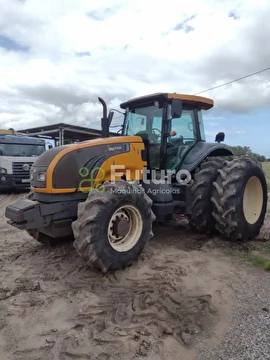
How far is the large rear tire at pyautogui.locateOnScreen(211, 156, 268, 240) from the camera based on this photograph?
4949 mm

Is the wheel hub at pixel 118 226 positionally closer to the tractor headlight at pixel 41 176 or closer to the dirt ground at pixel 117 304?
the dirt ground at pixel 117 304

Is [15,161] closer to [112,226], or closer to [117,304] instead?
[112,226]

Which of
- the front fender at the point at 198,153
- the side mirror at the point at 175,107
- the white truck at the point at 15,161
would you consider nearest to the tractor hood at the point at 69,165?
the side mirror at the point at 175,107

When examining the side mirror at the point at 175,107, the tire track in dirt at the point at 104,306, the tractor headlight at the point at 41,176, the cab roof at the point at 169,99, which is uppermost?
the cab roof at the point at 169,99

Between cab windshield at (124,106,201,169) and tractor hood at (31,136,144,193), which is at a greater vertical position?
cab windshield at (124,106,201,169)

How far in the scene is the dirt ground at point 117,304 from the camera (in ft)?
8.55

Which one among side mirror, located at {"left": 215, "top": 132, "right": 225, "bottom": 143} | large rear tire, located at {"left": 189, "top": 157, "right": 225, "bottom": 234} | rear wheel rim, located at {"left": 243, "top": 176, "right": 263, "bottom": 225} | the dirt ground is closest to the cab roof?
side mirror, located at {"left": 215, "top": 132, "right": 225, "bottom": 143}

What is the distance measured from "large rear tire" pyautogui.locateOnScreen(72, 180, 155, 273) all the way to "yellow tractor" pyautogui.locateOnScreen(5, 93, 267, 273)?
0.01 m

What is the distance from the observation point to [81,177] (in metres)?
4.41

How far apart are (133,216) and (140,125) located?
6.30 feet

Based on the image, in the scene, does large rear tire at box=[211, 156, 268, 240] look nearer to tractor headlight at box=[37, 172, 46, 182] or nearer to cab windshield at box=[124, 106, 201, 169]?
cab windshield at box=[124, 106, 201, 169]

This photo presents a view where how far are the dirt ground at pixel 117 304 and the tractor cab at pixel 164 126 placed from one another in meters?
1.61

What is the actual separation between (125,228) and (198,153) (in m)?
2.22

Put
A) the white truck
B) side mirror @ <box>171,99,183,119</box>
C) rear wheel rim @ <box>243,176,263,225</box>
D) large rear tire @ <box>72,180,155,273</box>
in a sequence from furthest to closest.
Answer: the white truck
rear wheel rim @ <box>243,176,263,225</box>
side mirror @ <box>171,99,183,119</box>
large rear tire @ <box>72,180,155,273</box>
